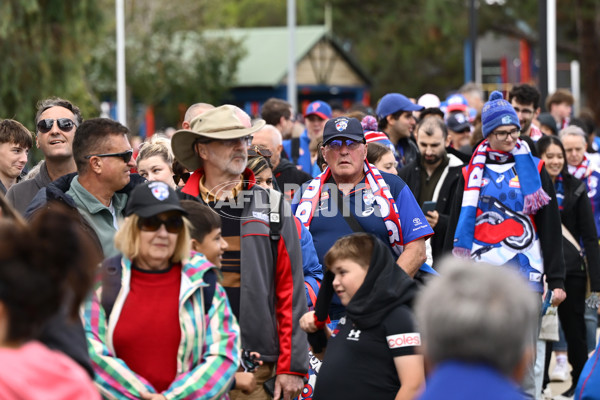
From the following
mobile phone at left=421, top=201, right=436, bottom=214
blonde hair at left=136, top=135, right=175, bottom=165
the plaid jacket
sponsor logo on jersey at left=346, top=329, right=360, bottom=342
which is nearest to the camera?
the plaid jacket

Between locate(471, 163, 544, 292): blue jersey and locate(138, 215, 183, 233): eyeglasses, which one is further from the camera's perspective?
locate(471, 163, 544, 292): blue jersey

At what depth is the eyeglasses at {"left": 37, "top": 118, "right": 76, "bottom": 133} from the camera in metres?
6.54

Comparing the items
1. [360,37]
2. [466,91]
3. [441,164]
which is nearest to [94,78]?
[360,37]

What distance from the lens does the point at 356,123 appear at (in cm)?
617

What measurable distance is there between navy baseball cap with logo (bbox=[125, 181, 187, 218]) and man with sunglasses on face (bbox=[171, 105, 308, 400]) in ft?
2.34

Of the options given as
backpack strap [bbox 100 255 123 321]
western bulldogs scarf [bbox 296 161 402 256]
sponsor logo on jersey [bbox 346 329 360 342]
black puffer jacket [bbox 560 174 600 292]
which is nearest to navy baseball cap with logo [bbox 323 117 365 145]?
western bulldogs scarf [bbox 296 161 402 256]

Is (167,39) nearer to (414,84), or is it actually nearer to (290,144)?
(414,84)

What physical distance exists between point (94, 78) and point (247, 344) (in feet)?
116

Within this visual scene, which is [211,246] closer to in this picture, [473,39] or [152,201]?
[152,201]

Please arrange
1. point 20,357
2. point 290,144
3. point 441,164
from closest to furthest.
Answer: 1. point 20,357
2. point 441,164
3. point 290,144

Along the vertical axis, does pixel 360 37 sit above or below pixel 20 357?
above

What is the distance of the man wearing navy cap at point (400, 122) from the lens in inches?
370

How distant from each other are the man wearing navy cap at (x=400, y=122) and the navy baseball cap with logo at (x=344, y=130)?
126 inches

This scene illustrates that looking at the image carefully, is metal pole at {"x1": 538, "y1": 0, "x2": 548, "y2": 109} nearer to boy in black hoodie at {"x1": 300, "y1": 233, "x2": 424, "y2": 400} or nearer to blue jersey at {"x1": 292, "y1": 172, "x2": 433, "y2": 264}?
blue jersey at {"x1": 292, "y1": 172, "x2": 433, "y2": 264}
